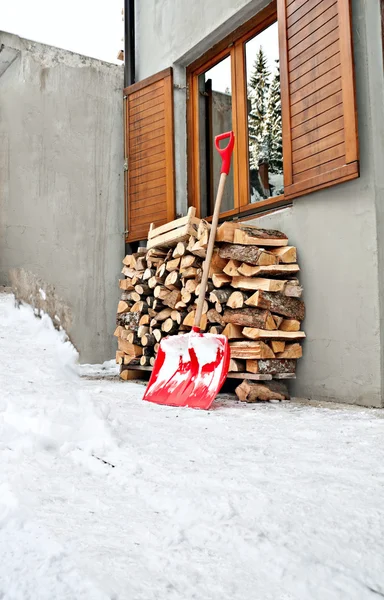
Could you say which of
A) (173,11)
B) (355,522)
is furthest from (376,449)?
(173,11)

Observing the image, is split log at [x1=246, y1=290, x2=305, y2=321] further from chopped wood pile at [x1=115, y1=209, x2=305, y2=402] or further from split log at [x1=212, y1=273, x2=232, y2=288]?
split log at [x1=212, y1=273, x2=232, y2=288]

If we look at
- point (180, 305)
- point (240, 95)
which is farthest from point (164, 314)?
point (240, 95)

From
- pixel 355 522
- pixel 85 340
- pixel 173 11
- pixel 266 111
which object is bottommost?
pixel 355 522

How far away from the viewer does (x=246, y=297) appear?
10.5 ft

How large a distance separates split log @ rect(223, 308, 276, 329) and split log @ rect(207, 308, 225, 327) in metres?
0.12

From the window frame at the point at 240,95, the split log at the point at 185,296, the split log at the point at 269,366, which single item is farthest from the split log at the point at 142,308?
the split log at the point at 269,366

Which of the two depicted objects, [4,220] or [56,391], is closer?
[56,391]

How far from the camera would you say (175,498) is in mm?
1319

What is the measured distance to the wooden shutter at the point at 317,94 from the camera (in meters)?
2.89

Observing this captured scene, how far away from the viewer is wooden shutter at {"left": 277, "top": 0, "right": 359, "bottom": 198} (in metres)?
2.89

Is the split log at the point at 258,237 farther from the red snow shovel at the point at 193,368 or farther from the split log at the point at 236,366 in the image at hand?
the split log at the point at 236,366

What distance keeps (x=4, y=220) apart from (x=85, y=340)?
1.47 m

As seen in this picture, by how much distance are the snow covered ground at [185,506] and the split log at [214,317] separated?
40.1 inches

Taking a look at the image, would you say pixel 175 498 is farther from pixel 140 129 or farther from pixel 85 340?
pixel 140 129
